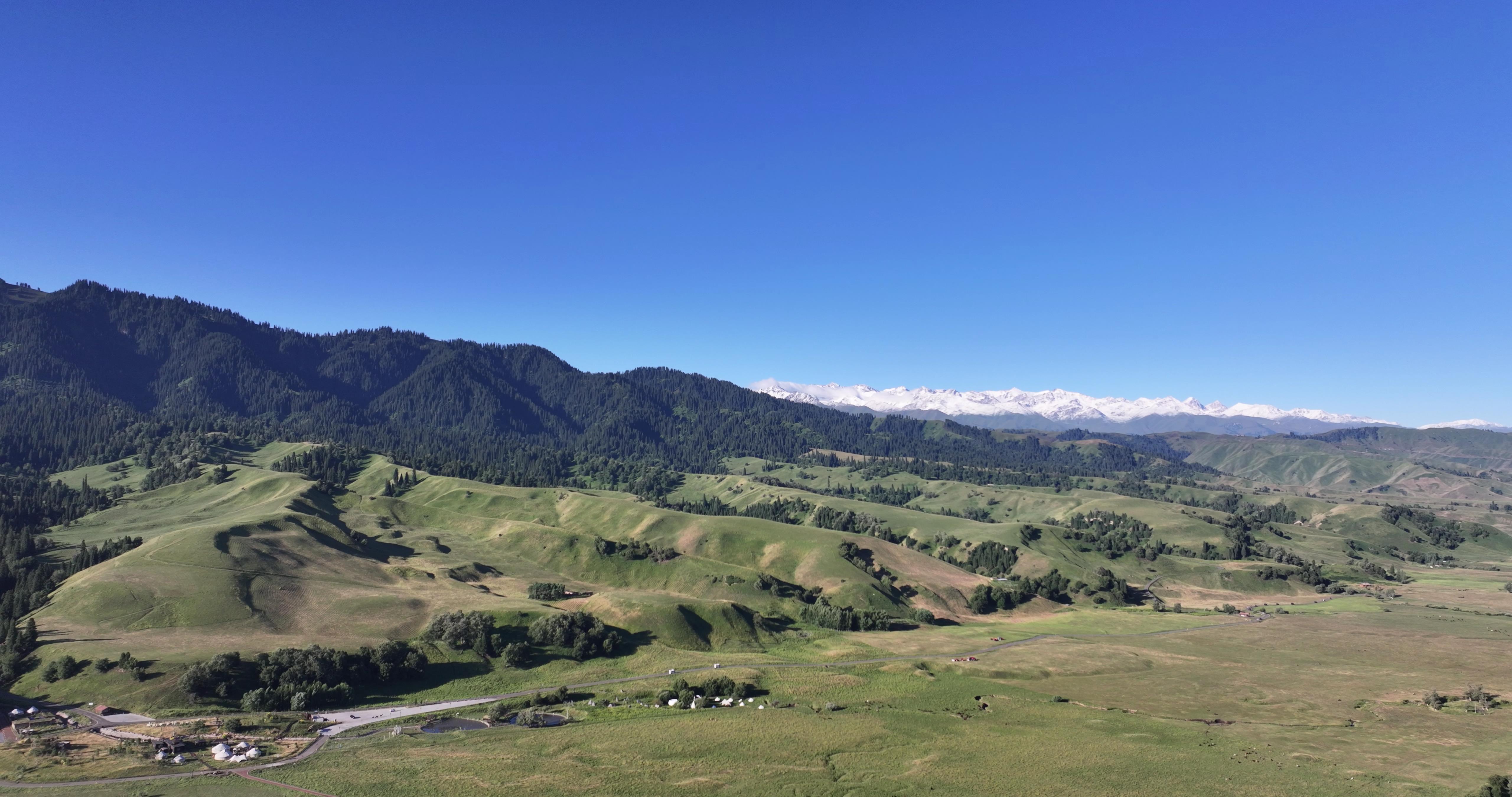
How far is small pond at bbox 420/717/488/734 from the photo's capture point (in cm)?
8981

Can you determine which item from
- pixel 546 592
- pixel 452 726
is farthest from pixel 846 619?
pixel 452 726

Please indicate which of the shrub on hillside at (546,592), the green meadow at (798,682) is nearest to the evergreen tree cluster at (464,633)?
the green meadow at (798,682)

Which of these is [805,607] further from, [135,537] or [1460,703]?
[135,537]

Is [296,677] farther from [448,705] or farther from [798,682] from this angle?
[798,682]

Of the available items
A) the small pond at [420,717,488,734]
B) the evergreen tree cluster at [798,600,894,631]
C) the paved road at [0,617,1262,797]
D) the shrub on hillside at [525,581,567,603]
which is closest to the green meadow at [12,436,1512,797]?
the paved road at [0,617,1262,797]

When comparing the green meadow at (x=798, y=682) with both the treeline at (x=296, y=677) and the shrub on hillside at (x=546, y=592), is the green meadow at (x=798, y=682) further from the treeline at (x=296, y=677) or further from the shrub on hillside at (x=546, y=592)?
the shrub on hillside at (x=546, y=592)

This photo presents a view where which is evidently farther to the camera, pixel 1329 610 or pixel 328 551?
pixel 1329 610

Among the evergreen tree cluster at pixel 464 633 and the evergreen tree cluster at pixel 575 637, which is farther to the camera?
the evergreen tree cluster at pixel 575 637

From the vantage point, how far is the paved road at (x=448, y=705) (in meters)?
70.6

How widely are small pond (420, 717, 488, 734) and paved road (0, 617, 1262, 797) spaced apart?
4.30m

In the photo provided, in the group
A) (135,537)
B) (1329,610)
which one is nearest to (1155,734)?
(1329,610)

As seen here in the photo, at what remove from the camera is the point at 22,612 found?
124 m

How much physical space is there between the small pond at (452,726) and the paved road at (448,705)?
430 cm

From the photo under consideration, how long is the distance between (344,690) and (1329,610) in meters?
256
